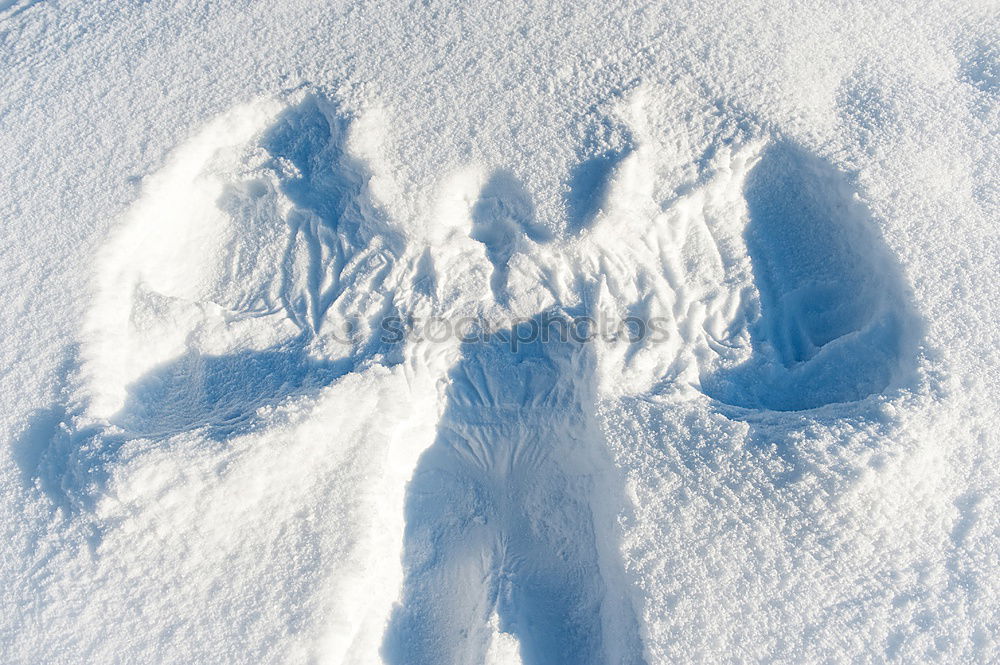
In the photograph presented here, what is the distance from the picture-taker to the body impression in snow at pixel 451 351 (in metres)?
2.35

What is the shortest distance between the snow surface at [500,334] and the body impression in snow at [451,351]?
0.01m

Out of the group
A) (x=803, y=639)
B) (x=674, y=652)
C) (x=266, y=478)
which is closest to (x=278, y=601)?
(x=266, y=478)

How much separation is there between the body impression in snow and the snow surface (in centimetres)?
1

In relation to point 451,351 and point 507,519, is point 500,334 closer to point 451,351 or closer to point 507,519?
point 451,351

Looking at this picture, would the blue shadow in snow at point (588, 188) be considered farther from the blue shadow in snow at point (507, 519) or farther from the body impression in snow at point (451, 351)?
the blue shadow in snow at point (507, 519)

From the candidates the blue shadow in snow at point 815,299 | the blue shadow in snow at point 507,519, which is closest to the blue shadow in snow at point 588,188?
the blue shadow in snow at point 507,519

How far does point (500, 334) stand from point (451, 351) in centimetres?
20

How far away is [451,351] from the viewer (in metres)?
2.62

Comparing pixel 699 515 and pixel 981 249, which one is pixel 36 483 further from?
pixel 981 249

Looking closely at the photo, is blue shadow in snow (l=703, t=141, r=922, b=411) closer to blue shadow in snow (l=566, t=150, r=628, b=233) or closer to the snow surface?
the snow surface

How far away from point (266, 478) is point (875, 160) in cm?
263

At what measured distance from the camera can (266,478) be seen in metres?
2.33

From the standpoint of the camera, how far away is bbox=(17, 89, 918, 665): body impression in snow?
7.72 feet

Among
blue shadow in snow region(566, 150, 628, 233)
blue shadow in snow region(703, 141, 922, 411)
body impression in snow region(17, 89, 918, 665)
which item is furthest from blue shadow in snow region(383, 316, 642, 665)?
blue shadow in snow region(703, 141, 922, 411)
